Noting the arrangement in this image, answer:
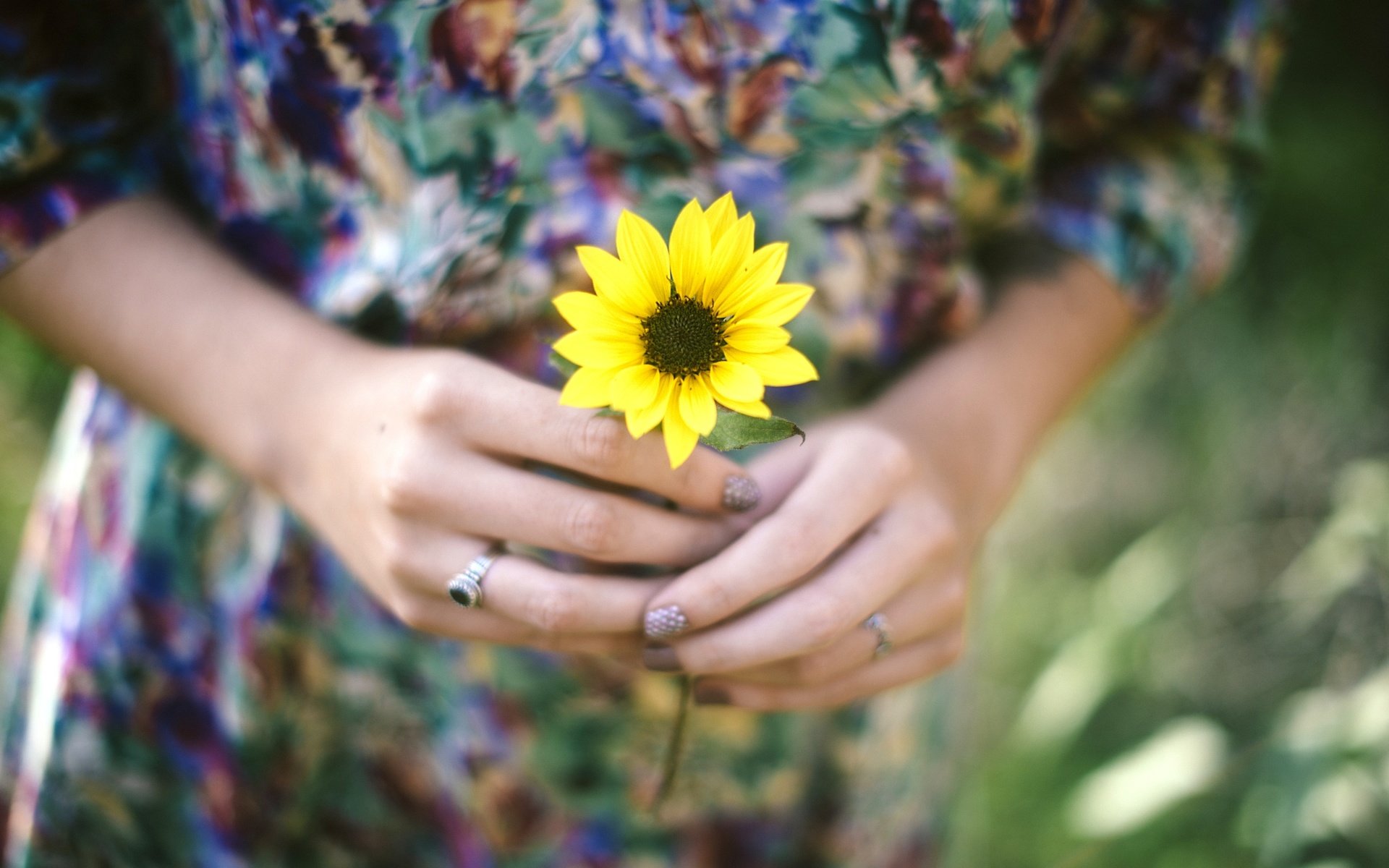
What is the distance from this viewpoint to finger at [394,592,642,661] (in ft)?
2.00

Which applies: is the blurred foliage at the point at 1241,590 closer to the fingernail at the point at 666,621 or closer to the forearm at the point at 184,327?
the fingernail at the point at 666,621

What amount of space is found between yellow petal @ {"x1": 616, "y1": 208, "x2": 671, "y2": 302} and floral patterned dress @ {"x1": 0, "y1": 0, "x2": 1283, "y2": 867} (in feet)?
0.64

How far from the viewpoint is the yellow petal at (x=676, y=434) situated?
1.48ft

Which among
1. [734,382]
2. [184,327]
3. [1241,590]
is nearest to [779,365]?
[734,382]

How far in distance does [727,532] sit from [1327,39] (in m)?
1.71

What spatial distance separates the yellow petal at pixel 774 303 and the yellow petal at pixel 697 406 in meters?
0.05

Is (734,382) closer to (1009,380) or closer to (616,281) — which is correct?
(616,281)

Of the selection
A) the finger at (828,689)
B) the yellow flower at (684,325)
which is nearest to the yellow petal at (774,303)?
the yellow flower at (684,325)

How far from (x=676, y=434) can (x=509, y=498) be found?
156 mm

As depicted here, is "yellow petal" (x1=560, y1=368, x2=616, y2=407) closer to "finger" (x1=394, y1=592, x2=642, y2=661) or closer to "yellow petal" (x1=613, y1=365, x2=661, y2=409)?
"yellow petal" (x1=613, y1=365, x2=661, y2=409)

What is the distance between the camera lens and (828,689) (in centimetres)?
67

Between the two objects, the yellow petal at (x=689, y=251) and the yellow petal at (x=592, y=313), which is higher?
the yellow petal at (x=689, y=251)

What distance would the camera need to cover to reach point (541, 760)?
32.0 inches

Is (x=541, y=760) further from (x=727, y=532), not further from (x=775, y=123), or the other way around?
(x=775, y=123)
